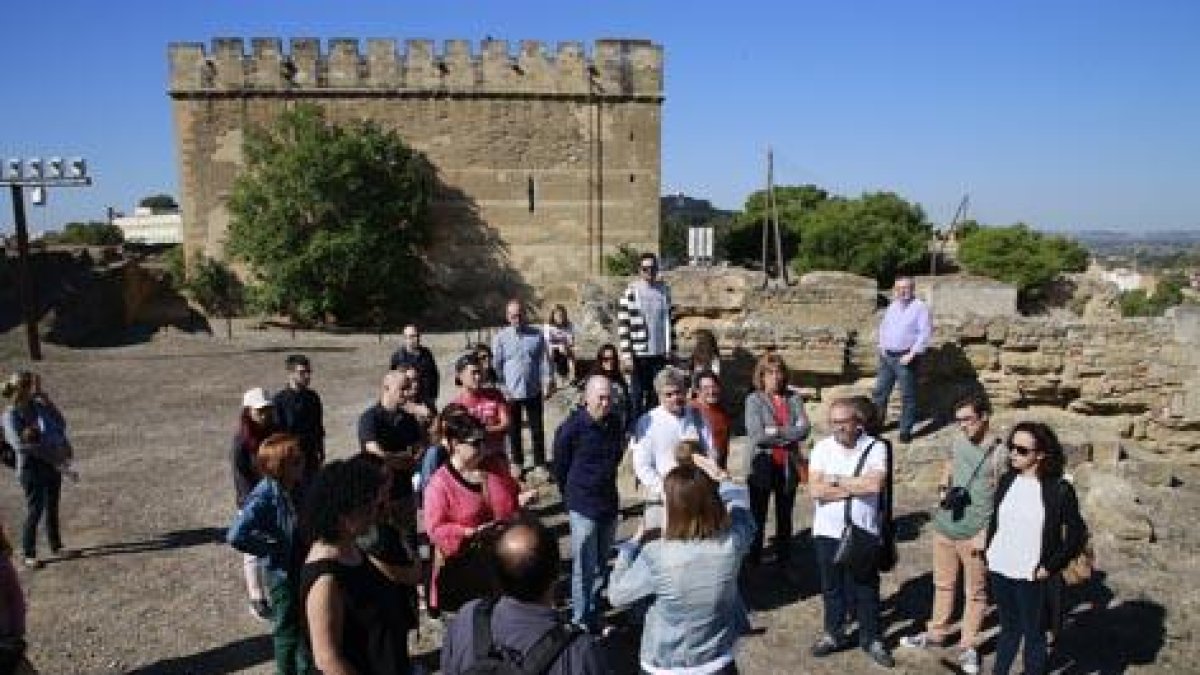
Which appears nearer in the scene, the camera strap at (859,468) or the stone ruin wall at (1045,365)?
the camera strap at (859,468)

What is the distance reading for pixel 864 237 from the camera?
29.8 metres

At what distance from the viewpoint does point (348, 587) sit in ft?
10.3

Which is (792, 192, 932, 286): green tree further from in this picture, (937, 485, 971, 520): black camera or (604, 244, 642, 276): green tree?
(937, 485, 971, 520): black camera

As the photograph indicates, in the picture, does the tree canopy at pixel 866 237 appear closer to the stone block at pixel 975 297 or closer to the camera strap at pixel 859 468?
the stone block at pixel 975 297

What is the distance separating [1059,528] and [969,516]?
72cm

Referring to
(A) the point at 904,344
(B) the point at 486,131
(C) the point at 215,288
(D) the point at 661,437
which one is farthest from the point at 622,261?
(D) the point at 661,437

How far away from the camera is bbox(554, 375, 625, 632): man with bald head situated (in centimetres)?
542

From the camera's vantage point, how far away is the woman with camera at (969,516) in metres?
5.29

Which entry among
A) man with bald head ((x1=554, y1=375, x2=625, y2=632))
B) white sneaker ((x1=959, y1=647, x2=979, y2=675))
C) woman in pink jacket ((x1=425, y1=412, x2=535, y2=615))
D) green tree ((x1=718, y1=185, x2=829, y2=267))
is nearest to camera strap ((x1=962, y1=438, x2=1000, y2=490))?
white sneaker ((x1=959, y1=647, x2=979, y2=675))

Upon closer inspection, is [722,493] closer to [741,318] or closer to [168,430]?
[741,318]

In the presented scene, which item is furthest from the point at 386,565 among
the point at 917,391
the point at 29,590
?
the point at 917,391

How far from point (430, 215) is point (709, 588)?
23042 millimetres

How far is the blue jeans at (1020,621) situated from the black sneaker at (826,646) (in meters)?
0.92

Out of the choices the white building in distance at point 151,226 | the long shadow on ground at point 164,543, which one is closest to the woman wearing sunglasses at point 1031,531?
the long shadow on ground at point 164,543
